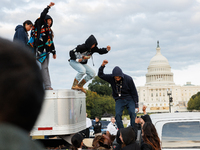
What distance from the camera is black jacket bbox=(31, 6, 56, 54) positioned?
7609 millimetres

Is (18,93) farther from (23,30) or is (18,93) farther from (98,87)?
(98,87)

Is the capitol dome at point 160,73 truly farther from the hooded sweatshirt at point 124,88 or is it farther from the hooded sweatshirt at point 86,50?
the hooded sweatshirt at point 124,88

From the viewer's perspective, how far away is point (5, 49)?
67cm

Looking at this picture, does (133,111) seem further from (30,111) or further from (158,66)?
(158,66)

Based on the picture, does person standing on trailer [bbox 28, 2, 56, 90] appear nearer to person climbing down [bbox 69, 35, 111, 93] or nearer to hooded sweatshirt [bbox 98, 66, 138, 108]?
person climbing down [bbox 69, 35, 111, 93]

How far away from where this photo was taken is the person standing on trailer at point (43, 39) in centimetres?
763

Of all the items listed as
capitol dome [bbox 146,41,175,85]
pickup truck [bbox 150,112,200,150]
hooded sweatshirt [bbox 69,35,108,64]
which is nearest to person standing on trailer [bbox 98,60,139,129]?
hooded sweatshirt [bbox 69,35,108,64]

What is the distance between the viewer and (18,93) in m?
0.70

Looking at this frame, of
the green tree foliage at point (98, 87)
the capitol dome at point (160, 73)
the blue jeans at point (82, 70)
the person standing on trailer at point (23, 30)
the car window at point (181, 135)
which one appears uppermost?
the capitol dome at point (160, 73)

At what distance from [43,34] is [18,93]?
7316 millimetres

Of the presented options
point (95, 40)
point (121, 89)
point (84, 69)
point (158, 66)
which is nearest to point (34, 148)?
point (121, 89)

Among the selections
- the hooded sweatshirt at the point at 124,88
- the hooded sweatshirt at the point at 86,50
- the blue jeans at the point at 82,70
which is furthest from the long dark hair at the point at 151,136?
the blue jeans at the point at 82,70

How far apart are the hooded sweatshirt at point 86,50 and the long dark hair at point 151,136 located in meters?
3.31

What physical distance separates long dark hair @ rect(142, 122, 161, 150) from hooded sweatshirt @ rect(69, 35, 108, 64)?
3.31 metres
